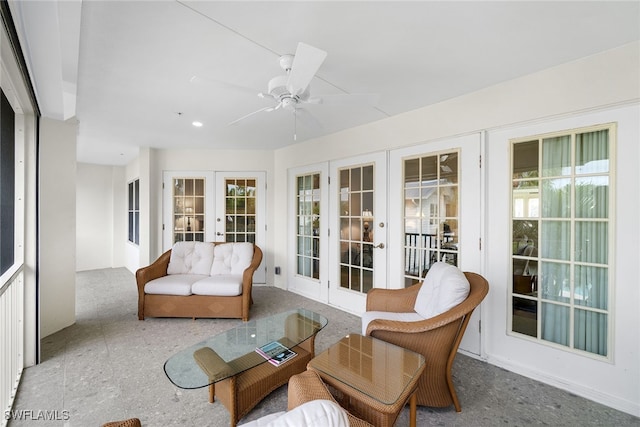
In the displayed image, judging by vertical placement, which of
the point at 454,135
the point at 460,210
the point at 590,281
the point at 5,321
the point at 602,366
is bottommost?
the point at 602,366

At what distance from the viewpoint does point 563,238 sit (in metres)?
2.14

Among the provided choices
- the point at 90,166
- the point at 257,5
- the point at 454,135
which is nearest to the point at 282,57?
the point at 257,5

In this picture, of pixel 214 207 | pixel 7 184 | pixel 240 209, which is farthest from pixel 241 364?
pixel 214 207

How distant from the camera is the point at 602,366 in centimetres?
195

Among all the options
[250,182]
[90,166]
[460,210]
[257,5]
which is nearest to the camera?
[257,5]

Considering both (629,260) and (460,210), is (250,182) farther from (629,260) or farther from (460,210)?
(629,260)

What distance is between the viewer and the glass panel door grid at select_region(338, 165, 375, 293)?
346cm

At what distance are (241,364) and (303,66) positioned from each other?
6.08ft

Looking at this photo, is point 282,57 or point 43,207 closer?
point 282,57

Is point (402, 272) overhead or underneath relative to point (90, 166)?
underneath

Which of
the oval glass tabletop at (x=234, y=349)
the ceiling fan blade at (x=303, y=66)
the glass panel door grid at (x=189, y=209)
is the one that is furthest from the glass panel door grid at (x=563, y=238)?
the glass panel door grid at (x=189, y=209)

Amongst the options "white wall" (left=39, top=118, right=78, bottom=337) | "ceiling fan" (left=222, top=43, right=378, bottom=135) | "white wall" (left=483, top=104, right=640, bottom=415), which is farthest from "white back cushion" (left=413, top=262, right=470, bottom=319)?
"white wall" (left=39, top=118, right=78, bottom=337)

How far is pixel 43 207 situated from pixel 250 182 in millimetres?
2667

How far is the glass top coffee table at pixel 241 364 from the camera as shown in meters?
1.63
